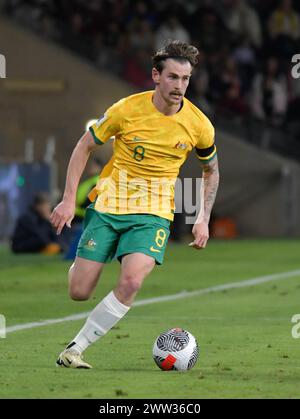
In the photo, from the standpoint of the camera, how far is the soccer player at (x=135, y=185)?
9.91 m

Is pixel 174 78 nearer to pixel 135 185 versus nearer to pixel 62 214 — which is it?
pixel 135 185

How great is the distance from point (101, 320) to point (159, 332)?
263 centimetres

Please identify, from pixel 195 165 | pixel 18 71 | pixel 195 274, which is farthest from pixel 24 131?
pixel 195 274

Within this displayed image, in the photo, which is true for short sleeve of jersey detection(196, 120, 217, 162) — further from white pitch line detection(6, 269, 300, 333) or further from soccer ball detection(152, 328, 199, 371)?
white pitch line detection(6, 269, 300, 333)

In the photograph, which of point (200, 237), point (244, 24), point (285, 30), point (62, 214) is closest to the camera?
point (62, 214)

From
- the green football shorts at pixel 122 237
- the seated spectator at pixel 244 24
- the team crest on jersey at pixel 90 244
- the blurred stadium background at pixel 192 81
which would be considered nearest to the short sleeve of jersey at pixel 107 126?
the green football shorts at pixel 122 237

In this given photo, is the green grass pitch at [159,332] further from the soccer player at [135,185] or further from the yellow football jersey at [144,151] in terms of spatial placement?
the yellow football jersey at [144,151]

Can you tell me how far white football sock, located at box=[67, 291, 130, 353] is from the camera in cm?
988

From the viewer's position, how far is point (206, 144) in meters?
10.5

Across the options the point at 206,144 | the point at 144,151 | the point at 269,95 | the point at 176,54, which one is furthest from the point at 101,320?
the point at 269,95

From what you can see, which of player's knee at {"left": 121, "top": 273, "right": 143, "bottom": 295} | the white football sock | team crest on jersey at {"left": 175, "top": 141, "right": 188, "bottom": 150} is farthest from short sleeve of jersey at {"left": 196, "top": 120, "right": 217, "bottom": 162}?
the white football sock

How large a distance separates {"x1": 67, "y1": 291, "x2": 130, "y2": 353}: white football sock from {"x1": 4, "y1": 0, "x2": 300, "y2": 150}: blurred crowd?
19.7 meters

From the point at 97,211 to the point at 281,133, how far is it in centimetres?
2091
